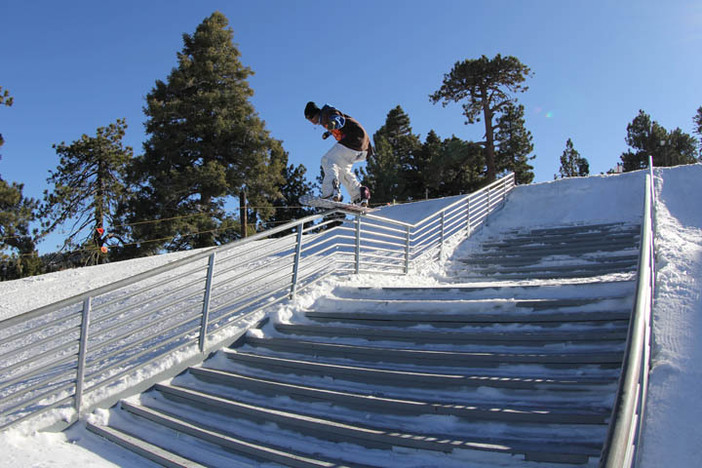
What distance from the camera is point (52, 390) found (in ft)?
12.1

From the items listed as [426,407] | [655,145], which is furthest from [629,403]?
[655,145]

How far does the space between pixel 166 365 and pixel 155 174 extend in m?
22.9

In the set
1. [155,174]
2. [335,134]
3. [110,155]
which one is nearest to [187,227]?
[155,174]

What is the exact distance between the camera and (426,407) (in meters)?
3.12

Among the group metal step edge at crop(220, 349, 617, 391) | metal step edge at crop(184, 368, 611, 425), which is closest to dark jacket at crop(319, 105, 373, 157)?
metal step edge at crop(220, 349, 617, 391)

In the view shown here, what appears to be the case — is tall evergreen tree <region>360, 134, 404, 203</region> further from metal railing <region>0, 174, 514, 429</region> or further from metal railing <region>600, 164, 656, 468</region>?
metal railing <region>600, 164, 656, 468</region>

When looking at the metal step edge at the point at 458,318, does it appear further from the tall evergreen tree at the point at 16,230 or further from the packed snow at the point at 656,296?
the tall evergreen tree at the point at 16,230

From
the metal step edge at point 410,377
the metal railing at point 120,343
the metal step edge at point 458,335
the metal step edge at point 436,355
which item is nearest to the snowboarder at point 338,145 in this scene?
the metal railing at point 120,343

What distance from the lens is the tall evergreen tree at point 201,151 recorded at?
2423 centimetres

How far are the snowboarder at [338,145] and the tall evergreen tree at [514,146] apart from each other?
26500 mm

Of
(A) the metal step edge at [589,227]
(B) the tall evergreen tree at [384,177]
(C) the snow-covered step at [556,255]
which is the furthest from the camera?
(B) the tall evergreen tree at [384,177]

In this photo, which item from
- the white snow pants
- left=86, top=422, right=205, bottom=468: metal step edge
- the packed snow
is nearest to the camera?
the packed snow

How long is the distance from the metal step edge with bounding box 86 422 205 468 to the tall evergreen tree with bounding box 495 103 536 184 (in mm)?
30625

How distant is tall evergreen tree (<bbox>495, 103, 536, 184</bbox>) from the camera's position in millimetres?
32031
